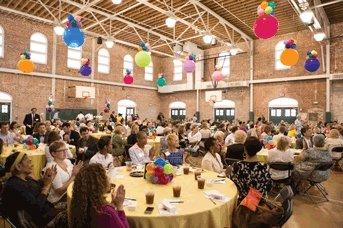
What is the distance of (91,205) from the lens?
5.91 feet

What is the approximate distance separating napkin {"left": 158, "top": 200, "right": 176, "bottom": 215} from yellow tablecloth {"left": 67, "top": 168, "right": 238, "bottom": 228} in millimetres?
37

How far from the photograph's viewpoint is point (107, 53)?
16453mm

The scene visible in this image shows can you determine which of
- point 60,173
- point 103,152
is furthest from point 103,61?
point 60,173

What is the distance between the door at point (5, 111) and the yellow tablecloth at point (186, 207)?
37.5 ft

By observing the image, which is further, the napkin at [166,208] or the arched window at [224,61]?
the arched window at [224,61]

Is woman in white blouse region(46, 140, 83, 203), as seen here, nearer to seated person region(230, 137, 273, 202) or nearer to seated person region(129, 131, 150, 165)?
seated person region(129, 131, 150, 165)

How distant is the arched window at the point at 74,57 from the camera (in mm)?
14759

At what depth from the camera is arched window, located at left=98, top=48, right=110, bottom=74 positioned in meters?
16.2

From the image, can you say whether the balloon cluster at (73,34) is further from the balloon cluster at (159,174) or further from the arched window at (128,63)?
the arched window at (128,63)

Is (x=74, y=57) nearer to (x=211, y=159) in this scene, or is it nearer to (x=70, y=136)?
(x=70, y=136)

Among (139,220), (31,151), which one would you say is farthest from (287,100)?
(139,220)

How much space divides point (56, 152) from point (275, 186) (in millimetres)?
4045

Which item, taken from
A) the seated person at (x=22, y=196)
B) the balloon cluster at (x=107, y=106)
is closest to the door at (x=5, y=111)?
the balloon cluster at (x=107, y=106)

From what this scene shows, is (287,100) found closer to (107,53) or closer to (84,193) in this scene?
(107,53)
